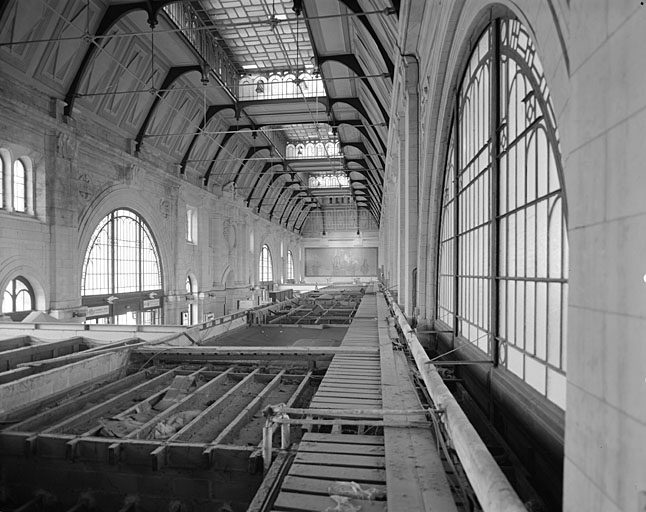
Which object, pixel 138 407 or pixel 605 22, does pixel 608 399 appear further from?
pixel 138 407

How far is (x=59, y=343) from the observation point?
11.4 meters

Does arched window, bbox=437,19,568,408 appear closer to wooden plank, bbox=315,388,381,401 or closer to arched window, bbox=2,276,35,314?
wooden plank, bbox=315,388,381,401

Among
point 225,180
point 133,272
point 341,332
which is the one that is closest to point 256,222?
point 225,180

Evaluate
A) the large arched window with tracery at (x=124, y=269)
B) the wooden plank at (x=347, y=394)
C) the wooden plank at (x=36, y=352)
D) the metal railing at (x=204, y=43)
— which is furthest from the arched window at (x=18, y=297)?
the wooden plank at (x=347, y=394)

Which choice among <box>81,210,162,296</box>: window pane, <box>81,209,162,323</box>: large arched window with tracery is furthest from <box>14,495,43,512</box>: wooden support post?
<box>81,210,162,296</box>: window pane

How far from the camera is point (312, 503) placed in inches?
138

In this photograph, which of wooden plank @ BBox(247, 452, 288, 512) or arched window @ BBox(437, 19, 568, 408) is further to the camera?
arched window @ BBox(437, 19, 568, 408)

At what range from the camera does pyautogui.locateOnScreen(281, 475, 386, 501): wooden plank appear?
3.67m

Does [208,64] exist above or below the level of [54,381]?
above

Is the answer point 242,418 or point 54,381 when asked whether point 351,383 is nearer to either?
point 242,418

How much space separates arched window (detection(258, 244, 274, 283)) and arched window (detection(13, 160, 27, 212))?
26.6 m

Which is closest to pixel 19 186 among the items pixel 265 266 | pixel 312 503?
pixel 312 503

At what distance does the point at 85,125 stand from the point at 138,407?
13458 mm

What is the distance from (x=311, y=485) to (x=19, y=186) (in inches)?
582
